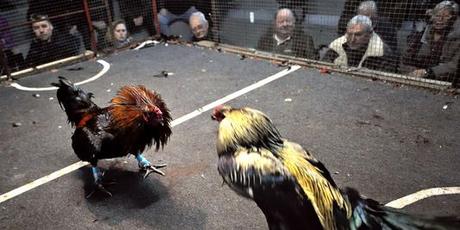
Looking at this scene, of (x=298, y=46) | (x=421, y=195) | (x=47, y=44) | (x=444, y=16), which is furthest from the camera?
(x=47, y=44)

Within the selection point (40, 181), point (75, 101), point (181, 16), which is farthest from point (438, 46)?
point (40, 181)

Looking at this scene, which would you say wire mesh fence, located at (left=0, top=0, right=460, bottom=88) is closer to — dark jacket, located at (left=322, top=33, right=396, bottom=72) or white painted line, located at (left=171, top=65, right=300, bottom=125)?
dark jacket, located at (left=322, top=33, right=396, bottom=72)

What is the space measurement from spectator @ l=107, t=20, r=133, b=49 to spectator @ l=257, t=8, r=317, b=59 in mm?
2718

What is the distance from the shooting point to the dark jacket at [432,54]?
4535 mm

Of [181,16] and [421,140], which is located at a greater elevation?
[181,16]

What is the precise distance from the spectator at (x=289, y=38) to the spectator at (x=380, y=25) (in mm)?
961

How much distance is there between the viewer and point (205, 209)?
2906 millimetres

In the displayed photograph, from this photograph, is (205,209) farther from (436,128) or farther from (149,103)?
(436,128)

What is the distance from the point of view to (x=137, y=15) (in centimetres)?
716

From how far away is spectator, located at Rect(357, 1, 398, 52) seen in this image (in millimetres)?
5062

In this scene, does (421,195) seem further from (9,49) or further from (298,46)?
(9,49)

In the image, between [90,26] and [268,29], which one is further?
[90,26]

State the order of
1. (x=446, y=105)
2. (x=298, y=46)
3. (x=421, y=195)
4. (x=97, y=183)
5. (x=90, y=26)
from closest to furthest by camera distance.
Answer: (x=421, y=195), (x=97, y=183), (x=446, y=105), (x=298, y=46), (x=90, y=26)

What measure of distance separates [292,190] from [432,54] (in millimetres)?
3653
